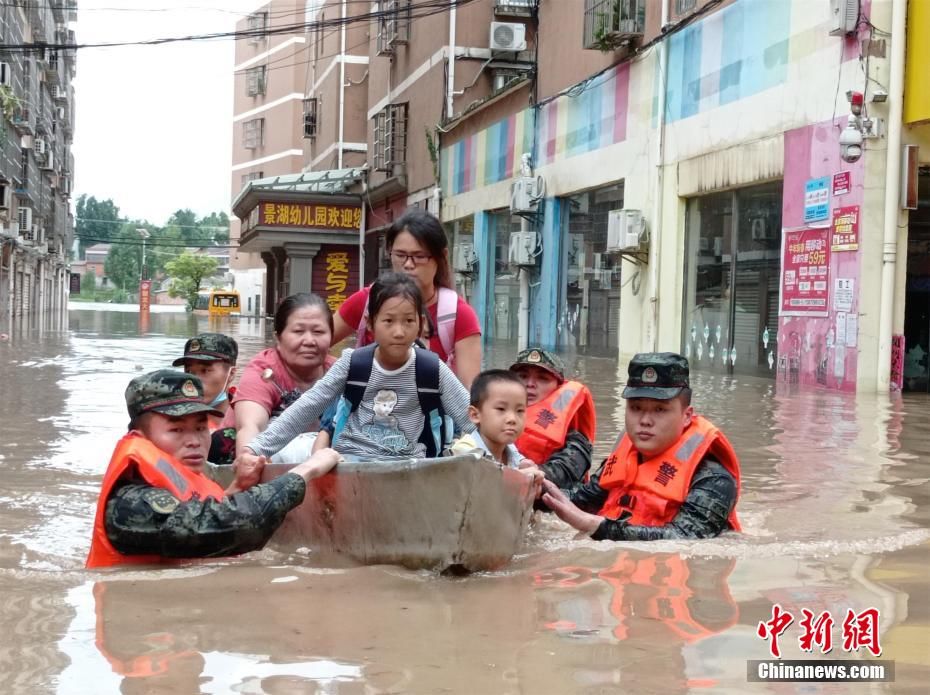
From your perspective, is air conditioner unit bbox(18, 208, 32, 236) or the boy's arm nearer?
the boy's arm

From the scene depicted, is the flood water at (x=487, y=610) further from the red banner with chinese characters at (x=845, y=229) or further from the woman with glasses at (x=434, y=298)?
the red banner with chinese characters at (x=845, y=229)

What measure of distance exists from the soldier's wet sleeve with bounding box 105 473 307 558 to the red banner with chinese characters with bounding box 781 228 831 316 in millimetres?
11362

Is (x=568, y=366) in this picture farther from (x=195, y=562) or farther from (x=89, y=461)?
(x=195, y=562)

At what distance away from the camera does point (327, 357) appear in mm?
6117

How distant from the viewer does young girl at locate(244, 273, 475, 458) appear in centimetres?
505

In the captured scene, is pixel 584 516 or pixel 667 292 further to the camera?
pixel 667 292

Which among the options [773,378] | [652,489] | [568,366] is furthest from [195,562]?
[568,366]

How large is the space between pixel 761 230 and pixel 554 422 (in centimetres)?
1109

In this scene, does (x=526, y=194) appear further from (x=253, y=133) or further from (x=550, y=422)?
Answer: (x=253, y=133)

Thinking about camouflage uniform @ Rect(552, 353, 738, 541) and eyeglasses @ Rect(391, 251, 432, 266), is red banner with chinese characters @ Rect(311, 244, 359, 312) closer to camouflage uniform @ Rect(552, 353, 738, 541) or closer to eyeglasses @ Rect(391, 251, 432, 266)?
eyeglasses @ Rect(391, 251, 432, 266)

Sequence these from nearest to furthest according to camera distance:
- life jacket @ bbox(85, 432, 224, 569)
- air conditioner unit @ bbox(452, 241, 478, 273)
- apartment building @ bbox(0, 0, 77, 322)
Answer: life jacket @ bbox(85, 432, 224, 569) → air conditioner unit @ bbox(452, 241, 478, 273) → apartment building @ bbox(0, 0, 77, 322)

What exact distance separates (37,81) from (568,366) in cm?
4150

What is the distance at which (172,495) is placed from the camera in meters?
4.48

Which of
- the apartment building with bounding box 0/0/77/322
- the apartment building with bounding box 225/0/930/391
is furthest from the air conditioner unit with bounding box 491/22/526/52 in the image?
the apartment building with bounding box 0/0/77/322
